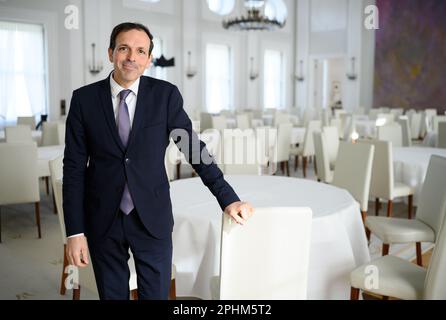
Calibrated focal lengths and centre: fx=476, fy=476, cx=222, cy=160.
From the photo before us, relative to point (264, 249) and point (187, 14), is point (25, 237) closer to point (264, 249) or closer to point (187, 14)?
point (264, 249)

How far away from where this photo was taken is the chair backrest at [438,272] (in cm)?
190

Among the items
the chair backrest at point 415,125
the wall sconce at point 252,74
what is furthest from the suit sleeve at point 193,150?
the wall sconce at point 252,74

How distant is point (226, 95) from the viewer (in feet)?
44.8


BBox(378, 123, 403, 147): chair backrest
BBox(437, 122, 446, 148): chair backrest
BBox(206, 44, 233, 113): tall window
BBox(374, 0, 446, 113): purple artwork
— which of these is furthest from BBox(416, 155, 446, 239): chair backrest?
BBox(374, 0, 446, 113): purple artwork

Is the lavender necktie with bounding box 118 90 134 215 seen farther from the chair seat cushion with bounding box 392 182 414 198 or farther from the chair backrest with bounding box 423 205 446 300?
the chair seat cushion with bounding box 392 182 414 198

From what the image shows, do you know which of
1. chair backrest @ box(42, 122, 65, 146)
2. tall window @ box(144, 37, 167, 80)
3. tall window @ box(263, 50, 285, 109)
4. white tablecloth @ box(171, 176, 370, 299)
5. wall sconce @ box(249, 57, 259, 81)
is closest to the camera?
white tablecloth @ box(171, 176, 370, 299)

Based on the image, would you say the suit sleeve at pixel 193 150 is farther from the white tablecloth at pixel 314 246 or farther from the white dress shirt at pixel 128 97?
the white tablecloth at pixel 314 246

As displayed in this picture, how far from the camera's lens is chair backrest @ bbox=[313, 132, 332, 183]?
15.7ft

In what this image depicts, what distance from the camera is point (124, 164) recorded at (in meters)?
1.51

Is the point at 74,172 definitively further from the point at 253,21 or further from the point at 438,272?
the point at 253,21

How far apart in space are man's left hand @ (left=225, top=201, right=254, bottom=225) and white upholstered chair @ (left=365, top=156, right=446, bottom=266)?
1732mm

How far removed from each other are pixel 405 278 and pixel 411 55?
1242cm

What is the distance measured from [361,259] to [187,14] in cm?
1067

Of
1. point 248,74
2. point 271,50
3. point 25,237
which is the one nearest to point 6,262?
point 25,237
